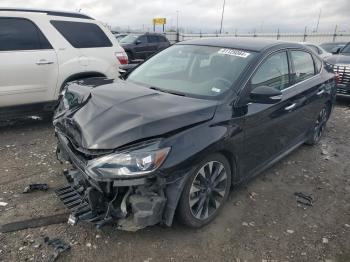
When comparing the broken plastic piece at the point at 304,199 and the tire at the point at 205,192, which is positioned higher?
the tire at the point at 205,192

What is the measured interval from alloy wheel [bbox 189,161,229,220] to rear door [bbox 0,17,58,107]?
11.9 feet

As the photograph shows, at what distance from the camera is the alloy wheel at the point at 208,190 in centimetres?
306

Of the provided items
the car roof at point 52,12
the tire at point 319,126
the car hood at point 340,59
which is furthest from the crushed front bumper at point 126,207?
the car hood at point 340,59

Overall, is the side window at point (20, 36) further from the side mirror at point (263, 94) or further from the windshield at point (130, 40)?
the windshield at point (130, 40)

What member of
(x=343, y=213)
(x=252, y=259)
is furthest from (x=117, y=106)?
(x=343, y=213)

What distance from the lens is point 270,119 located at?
12.5 ft

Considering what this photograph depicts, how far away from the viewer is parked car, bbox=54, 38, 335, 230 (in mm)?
2680

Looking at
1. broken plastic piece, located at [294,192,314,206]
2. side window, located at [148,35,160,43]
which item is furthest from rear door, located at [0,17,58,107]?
side window, located at [148,35,160,43]

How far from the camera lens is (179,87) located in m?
3.65

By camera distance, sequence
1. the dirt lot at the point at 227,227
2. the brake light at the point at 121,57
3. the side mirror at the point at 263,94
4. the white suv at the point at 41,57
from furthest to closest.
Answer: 1. the brake light at the point at 121,57
2. the white suv at the point at 41,57
3. the side mirror at the point at 263,94
4. the dirt lot at the point at 227,227

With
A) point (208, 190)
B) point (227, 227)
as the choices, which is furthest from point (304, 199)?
point (208, 190)

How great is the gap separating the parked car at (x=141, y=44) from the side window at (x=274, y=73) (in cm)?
1385

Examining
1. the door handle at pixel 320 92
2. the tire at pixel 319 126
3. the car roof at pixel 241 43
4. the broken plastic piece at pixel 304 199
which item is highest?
the car roof at pixel 241 43

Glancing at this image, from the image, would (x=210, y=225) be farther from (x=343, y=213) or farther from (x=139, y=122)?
(x=343, y=213)
